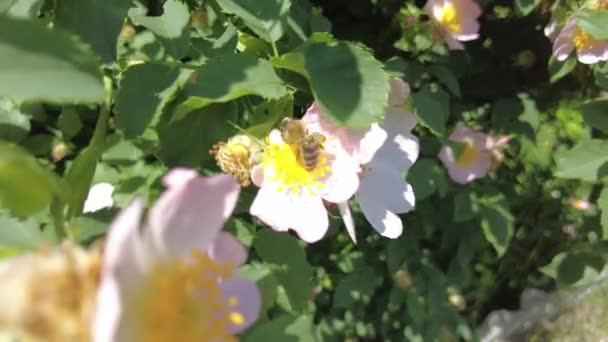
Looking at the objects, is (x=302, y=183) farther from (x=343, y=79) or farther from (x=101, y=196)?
(x=101, y=196)

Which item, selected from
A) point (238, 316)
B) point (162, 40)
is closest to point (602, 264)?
point (162, 40)

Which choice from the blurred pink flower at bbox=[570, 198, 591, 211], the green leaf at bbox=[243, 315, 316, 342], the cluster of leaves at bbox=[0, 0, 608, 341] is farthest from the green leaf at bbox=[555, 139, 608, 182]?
the green leaf at bbox=[243, 315, 316, 342]

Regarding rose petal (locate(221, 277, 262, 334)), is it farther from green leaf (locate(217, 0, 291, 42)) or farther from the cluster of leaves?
green leaf (locate(217, 0, 291, 42))

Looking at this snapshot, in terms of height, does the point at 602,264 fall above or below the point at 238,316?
below

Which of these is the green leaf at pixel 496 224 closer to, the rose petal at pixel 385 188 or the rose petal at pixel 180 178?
the rose petal at pixel 385 188

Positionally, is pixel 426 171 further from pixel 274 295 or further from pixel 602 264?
pixel 274 295

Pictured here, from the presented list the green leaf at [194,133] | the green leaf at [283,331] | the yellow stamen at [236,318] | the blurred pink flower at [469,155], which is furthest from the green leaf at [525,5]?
the yellow stamen at [236,318]
